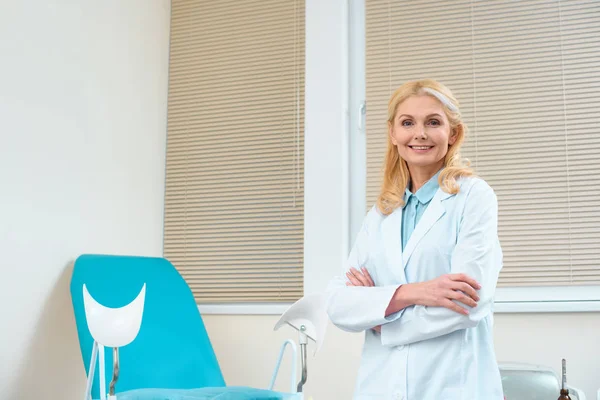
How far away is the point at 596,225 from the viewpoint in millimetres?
2604

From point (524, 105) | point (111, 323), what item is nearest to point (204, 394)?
point (111, 323)

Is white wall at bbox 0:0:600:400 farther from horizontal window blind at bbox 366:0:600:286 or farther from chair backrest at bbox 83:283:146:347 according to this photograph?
chair backrest at bbox 83:283:146:347

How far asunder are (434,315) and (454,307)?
0.17 feet

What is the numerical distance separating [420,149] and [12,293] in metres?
1.50

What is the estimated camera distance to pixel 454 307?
4.55ft

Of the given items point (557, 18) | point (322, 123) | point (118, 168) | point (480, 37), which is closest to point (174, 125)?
point (118, 168)

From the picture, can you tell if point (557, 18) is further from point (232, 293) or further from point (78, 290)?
point (78, 290)

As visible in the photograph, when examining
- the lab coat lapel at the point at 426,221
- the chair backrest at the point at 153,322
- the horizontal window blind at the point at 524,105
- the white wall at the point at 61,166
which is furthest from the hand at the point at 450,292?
the white wall at the point at 61,166

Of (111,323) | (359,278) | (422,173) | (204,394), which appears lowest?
(204,394)

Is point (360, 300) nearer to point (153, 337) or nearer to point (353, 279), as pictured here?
point (353, 279)

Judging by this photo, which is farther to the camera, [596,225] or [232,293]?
[232,293]

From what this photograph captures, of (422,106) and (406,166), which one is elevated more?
(422,106)

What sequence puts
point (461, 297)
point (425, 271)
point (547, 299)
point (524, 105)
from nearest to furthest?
point (461, 297) < point (425, 271) < point (547, 299) < point (524, 105)

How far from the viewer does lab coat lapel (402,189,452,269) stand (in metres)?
1.50
